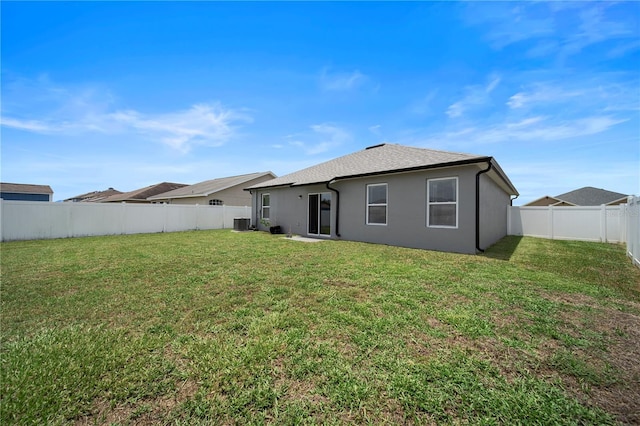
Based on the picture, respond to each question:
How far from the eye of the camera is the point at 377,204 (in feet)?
33.5

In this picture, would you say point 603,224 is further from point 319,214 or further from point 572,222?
point 319,214

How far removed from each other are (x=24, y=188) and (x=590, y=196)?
6623cm

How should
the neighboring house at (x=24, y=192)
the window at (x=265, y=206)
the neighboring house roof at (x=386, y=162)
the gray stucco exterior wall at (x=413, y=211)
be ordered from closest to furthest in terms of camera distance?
the gray stucco exterior wall at (x=413, y=211) < the neighboring house roof at (x=386, y=162) < the window at (x=265, y=206) < the neighboring house at (x=24, y=192)

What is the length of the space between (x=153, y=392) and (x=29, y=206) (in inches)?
578

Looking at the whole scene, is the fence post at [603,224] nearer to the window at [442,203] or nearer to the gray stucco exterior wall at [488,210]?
the gray stucco exterior wall at [488,210]

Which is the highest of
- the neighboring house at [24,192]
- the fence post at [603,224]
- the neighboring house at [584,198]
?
the neighboring house at [24,192]

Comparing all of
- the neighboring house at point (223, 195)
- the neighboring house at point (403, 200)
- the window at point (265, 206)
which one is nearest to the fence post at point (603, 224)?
the neighboring house at point (403, 200)

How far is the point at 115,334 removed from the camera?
116 inches

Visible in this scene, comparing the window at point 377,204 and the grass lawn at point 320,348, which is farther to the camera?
the window at point 377,204

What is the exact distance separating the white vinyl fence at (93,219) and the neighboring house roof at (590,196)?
3340cm

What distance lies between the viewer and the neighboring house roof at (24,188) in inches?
1238

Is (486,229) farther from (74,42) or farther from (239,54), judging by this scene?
(74,42)

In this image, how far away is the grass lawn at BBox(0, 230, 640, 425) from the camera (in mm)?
1881

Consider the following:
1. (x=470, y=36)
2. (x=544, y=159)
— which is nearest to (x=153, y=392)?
(x=470, y=36)
